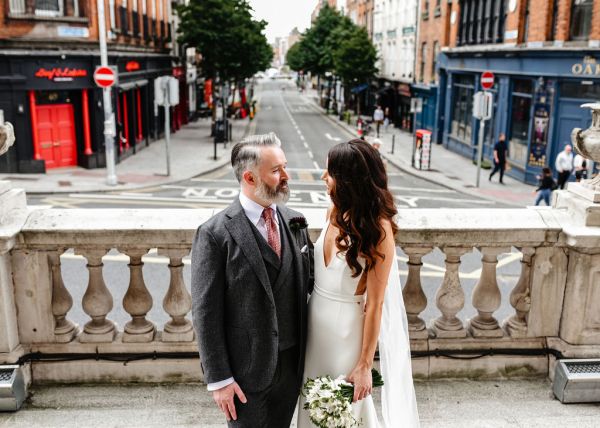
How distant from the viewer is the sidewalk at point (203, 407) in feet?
12.8

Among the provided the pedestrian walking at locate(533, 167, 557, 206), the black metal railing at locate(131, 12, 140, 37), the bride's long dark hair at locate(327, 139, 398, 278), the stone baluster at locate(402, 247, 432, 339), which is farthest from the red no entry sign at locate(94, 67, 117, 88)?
the bride's long dark hair at locate(327, 139, 398, 278)

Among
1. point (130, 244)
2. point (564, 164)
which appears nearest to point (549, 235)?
point (130, 244)

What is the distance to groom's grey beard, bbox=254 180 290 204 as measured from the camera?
2938mm

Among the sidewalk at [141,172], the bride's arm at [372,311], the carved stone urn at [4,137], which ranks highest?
the carved stone urn at [4,137]

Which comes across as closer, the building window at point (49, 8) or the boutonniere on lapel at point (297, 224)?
the boutonniere on lapel at point (297, 224)

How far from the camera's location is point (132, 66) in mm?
29031

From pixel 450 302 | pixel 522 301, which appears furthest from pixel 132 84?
pixel 522 301

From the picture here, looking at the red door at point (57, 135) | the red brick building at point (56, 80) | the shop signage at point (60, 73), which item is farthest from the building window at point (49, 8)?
the red door at point (57, 135)

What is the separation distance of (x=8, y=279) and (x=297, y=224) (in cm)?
216

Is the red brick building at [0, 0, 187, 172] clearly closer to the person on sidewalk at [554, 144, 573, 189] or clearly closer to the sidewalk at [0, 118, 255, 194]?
the sidewalk at [0, 118, 255, 194]

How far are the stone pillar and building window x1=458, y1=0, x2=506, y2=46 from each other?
84.5 ft

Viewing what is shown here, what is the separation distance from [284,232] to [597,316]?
8.31 feet

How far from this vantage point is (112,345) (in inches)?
169

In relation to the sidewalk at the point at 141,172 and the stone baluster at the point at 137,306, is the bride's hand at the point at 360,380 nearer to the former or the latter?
the stone baluster at the point at 137,306
